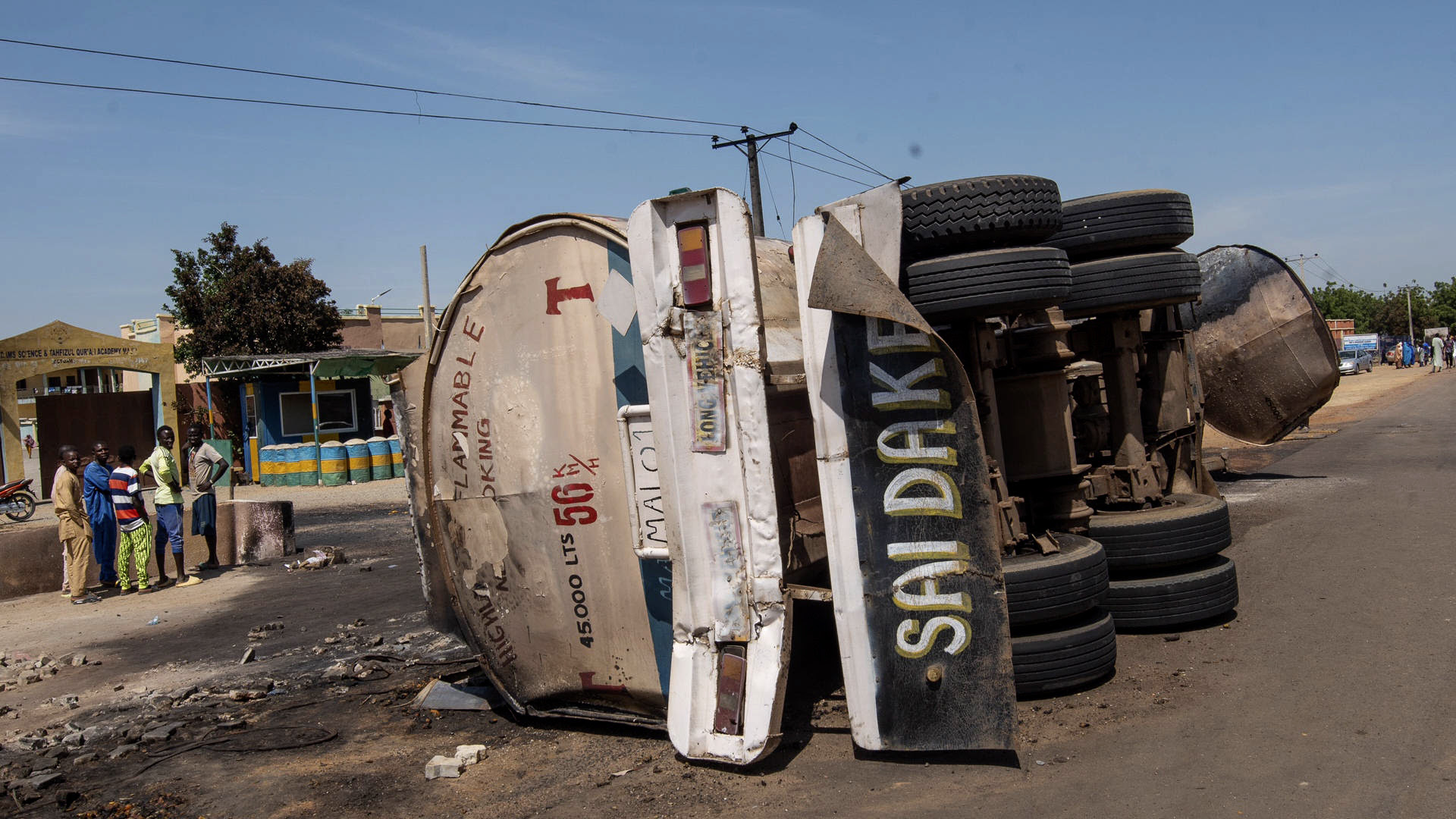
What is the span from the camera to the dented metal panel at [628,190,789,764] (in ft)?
13.7

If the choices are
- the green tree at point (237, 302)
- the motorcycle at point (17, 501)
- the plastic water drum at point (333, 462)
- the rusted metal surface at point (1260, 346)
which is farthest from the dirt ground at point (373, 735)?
the green tree at point (237, 302)

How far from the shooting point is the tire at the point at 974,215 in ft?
15.5

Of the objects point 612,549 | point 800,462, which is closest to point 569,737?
point 612,549

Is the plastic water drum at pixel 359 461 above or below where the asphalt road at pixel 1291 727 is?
above

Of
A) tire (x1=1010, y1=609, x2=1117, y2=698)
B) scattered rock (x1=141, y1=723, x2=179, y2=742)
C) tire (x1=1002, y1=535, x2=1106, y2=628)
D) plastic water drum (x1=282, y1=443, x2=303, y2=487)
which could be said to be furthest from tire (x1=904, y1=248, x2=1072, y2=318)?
plastic water drum (x1=282, y1=443, x2=303, y2=487)

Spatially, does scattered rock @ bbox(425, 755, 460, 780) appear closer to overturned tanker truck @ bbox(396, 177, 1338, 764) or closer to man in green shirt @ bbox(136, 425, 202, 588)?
overturned tanker truck @ bbox(396, 177, 1338, 764)

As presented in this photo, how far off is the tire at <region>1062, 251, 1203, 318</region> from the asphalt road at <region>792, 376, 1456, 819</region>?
204cm

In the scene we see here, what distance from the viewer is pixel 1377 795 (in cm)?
346

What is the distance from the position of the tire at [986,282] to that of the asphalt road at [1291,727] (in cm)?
198

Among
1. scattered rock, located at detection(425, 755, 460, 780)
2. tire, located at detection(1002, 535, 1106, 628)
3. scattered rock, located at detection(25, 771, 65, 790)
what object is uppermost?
tire, located at detection(1002, 535, 1106, 628)

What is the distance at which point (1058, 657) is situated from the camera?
4.74 metres

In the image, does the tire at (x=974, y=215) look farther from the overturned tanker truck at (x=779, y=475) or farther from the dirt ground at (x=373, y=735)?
the dirt ground at (x=373, y=735)

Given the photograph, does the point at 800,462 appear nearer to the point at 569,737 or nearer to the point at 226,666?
the point at 569,737

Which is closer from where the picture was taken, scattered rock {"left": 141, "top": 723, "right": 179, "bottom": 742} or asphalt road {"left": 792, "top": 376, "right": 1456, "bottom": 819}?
asphalt road {"left": 792, "top": 376, "right": 1456, "bottom": 819}
